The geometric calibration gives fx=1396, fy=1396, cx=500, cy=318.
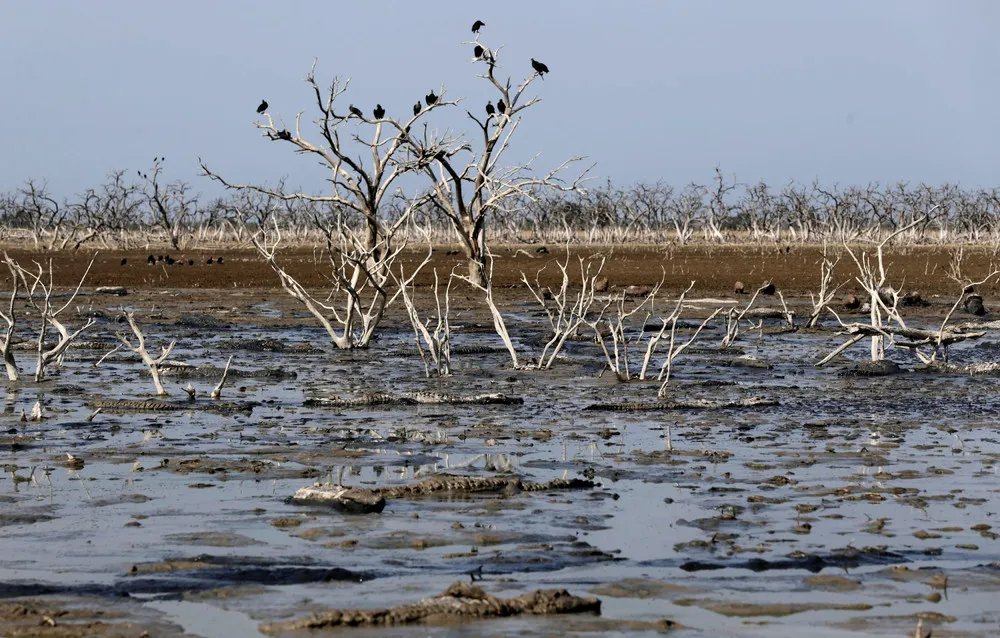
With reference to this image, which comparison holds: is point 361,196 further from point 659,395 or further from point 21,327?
point 659,395

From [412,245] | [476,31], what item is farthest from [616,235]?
[476,31]

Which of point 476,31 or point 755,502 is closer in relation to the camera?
point 755,502

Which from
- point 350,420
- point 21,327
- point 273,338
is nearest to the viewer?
point 350,420

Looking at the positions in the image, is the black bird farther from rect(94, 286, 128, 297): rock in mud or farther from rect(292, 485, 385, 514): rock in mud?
rect(292, 485, 385, 514): rock in mud

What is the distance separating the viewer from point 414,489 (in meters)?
7.27

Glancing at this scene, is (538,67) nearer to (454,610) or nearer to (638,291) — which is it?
(638,291)

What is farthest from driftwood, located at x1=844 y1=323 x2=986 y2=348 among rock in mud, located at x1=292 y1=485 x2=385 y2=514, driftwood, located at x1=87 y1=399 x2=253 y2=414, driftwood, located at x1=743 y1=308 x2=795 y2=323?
rock in mud, located at x1=292 y1=485 x2=385 y2=514

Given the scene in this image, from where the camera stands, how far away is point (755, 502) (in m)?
7.04

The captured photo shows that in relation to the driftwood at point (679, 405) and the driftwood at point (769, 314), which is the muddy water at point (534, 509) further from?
the driftwood at point (769, 314)

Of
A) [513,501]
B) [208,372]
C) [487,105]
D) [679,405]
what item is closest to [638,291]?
[487,105]

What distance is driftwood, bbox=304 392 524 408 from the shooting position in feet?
35.9

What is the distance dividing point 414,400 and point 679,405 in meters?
2.09

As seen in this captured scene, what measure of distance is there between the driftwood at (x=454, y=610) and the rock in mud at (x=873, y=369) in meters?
8.73

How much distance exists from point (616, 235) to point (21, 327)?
5245cm
